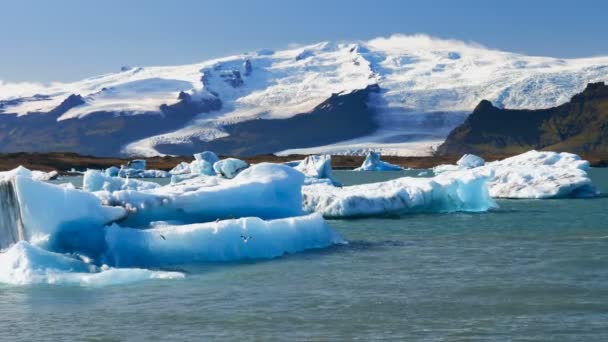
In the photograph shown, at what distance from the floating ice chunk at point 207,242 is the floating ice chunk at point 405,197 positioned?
816 cm

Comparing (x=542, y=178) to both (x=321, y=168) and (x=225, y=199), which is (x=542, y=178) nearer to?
(x=321, y=168)

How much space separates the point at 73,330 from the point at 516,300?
5.95 m

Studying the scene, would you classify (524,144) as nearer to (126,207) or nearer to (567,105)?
(567,105)

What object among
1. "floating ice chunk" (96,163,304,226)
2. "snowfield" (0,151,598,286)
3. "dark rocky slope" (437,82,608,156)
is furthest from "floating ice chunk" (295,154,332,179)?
"dark rocky slope" (437,82,608,156)

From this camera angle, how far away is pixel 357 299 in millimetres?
13438

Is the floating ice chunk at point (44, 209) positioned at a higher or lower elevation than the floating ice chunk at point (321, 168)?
lower

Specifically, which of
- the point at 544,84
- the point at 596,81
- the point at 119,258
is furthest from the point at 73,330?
the point at 596,81

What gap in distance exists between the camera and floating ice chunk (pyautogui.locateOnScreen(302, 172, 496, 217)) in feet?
88.9

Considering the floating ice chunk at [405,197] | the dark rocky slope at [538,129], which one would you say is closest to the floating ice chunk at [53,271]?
the floating ice chunk at [405,197]

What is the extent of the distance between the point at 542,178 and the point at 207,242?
22.9 meters

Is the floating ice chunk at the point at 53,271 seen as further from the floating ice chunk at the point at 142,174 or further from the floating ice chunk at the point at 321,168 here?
the floating ice chunk at the point at 142,174

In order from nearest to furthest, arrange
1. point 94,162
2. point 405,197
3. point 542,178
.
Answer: point 405,197
point 542,178
point 94,162

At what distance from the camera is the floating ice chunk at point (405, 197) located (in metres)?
27.1

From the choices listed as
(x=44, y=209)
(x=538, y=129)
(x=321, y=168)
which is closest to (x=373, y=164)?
(x=321, y=168)
